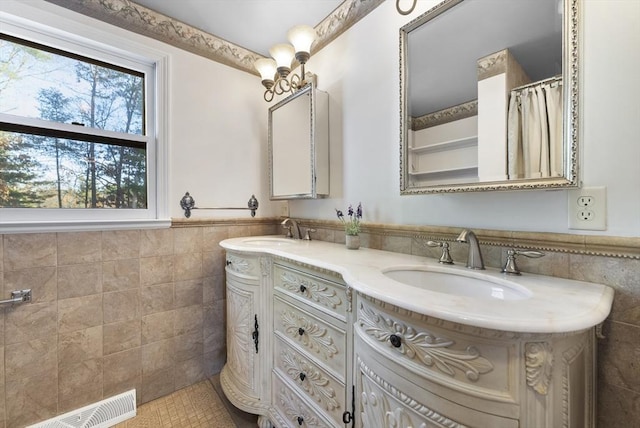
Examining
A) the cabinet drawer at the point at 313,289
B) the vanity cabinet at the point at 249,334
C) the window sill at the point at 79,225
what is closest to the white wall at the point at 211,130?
the window sill at the point at 79,225

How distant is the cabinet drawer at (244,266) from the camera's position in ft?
4.38

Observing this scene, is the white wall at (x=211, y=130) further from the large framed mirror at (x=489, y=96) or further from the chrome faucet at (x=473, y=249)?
the chrome faucet at (x=473, y=249)

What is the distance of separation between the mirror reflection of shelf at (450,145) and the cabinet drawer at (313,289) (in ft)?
2.28

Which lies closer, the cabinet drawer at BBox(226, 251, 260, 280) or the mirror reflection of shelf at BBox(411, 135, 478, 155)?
the mirror reflection of shelf at BBox(411, 135, 478, 155)

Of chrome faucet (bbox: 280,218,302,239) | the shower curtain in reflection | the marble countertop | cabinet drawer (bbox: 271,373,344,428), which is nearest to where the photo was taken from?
the marble countertop

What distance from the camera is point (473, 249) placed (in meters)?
0.94

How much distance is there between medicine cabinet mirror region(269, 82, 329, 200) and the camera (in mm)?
1596

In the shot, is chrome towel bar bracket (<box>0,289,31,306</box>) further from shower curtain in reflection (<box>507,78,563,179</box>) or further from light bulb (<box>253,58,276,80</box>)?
shower curtain in reflection (<box>507,78,563,179</box>)

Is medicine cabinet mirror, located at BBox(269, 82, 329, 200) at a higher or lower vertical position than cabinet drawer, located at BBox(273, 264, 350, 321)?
higher

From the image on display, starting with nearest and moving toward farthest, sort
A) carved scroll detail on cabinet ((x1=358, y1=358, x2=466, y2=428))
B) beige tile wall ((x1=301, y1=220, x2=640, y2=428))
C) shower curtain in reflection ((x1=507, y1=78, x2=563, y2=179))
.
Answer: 1. carved scroll detail on cabinet ((x1=358, y1=358, x2=466, y2=428))
2. beige tile wall ((x1=301, y1=220, x2=640, y2=428))
3. shower curtain in reflection ((x1=507, y1=78, x2=563, y2=179))

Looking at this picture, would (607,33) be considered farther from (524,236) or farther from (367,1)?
(367,1)

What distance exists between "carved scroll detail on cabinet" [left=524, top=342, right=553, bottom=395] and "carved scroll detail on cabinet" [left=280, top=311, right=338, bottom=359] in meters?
0.60

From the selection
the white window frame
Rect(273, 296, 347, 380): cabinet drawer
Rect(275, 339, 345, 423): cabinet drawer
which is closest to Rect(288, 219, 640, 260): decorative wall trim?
Rect(273, 296, 347, 380): cabinet drawer

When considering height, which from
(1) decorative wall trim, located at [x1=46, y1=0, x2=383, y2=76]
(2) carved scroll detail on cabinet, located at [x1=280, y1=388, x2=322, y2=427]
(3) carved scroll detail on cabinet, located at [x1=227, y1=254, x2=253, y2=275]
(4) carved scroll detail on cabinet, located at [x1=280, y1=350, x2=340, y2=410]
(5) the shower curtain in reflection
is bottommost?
(2) carved scroll detail on cabinet, located at [x1=280, y1=388, x2=322, y2=427]
